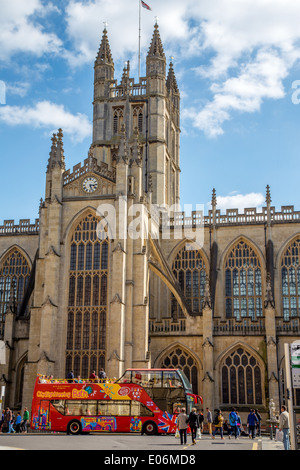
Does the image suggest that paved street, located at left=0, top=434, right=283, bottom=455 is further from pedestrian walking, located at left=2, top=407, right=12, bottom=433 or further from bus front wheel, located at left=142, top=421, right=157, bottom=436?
pedestrian walking, located at left=2, top=407, right=12, bottom=433

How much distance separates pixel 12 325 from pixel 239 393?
16.1 meters

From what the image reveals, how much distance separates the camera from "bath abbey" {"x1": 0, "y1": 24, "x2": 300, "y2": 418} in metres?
38.1

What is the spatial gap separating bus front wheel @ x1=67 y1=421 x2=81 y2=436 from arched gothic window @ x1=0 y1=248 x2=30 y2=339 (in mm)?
24794

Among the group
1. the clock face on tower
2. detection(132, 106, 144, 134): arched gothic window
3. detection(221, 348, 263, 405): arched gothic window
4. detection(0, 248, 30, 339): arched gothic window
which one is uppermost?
detection(132, 106, 144, 134): arched gothic window

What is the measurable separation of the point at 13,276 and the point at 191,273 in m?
15.0

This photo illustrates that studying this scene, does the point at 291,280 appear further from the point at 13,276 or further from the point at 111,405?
the point at 111,405

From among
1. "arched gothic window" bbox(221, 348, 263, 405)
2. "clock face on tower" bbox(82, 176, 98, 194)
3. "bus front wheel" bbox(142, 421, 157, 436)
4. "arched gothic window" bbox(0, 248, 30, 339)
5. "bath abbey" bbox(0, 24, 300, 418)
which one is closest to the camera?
"bus front wheel" bbox(142, 421, 157, 436)

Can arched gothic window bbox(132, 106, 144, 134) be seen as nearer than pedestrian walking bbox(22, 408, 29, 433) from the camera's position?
No

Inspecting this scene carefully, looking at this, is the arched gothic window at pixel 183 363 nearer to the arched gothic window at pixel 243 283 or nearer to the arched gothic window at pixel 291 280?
the arched gothic window at pixel 243 283

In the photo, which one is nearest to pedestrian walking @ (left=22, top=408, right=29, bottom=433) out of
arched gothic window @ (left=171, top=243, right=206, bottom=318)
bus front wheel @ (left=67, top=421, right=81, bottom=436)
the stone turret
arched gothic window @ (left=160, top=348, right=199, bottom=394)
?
bus front wheel @ (left=67, top=421, right=81, bottom=436)

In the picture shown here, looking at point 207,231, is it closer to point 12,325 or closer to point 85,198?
point 85,198

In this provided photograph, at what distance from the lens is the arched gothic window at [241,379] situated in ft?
128

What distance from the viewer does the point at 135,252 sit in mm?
39281
